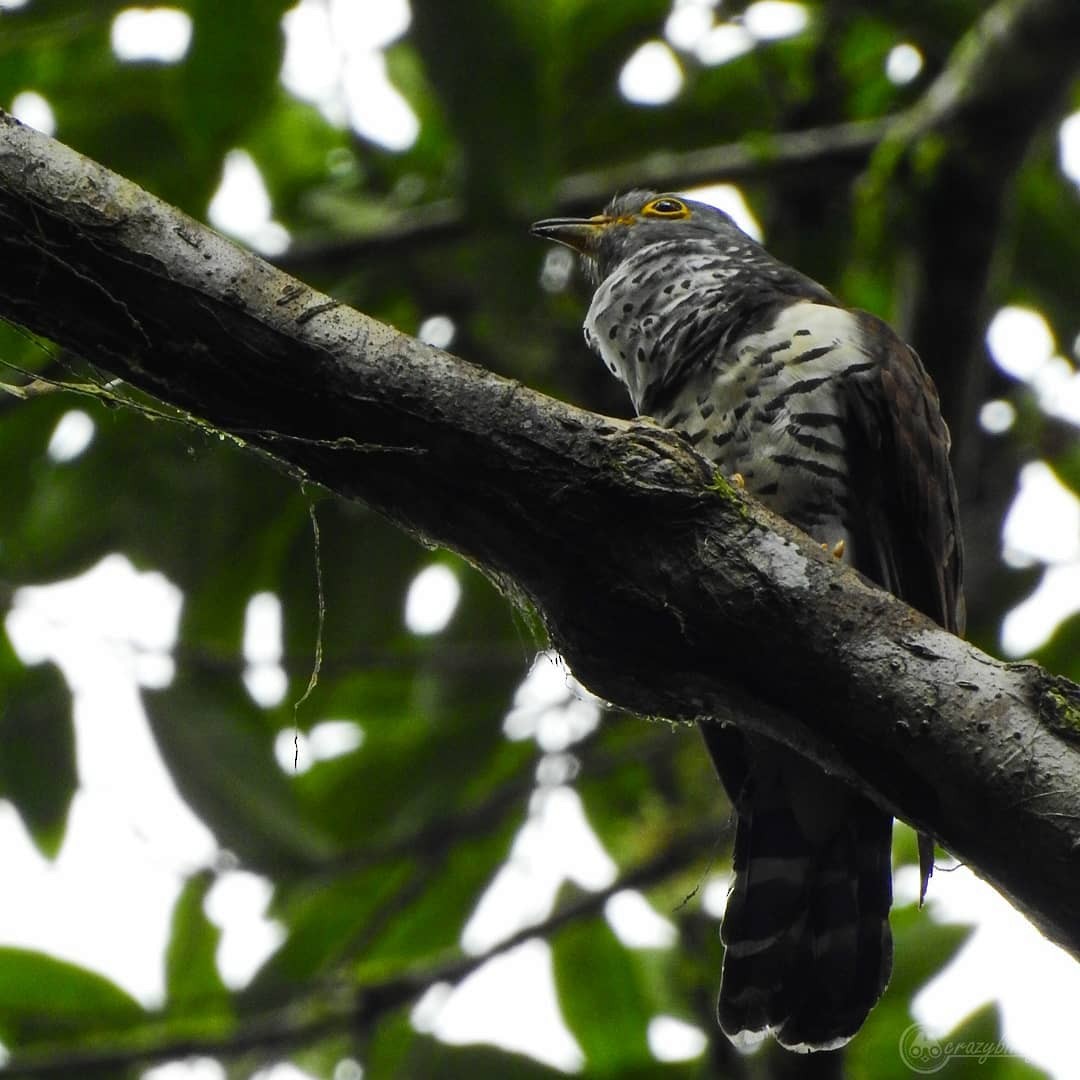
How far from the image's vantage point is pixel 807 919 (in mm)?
3387

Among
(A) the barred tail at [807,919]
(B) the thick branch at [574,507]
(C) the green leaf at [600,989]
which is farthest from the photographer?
(C) the green leaf at [600,989]

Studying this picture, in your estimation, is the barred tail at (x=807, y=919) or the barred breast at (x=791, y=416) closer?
the barred tail at (x=807, y=919)

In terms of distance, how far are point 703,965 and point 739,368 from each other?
2.05 metres

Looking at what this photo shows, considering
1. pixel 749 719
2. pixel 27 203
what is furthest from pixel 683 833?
pixel 27 203

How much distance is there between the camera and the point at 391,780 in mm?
4547

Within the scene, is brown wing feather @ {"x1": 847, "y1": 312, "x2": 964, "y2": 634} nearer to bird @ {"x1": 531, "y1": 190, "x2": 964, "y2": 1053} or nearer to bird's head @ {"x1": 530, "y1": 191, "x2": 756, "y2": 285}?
bird @ {"x1": 531, "y1": 190, "x2": 964, "y2": 1053}

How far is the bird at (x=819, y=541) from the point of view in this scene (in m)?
3.28

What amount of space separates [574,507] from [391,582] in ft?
8.19

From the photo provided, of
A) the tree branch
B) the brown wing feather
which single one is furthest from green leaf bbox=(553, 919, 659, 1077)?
the brown wing feather

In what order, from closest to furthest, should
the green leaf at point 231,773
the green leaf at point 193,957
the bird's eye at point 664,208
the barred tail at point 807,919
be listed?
the barred tail at point 807,919, the green leaf at point 231,773, the green leaf at point 193,957, the bird's eye at point 664,208

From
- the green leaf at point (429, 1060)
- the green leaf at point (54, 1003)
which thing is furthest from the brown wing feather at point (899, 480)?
the green leaf at point (54, 1003)

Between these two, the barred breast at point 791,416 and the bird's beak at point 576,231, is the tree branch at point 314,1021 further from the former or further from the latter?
the bird's beak at point 576,231

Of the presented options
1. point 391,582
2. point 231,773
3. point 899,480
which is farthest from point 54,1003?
point 899,480

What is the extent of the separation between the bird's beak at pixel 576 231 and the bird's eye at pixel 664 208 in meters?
0.12
